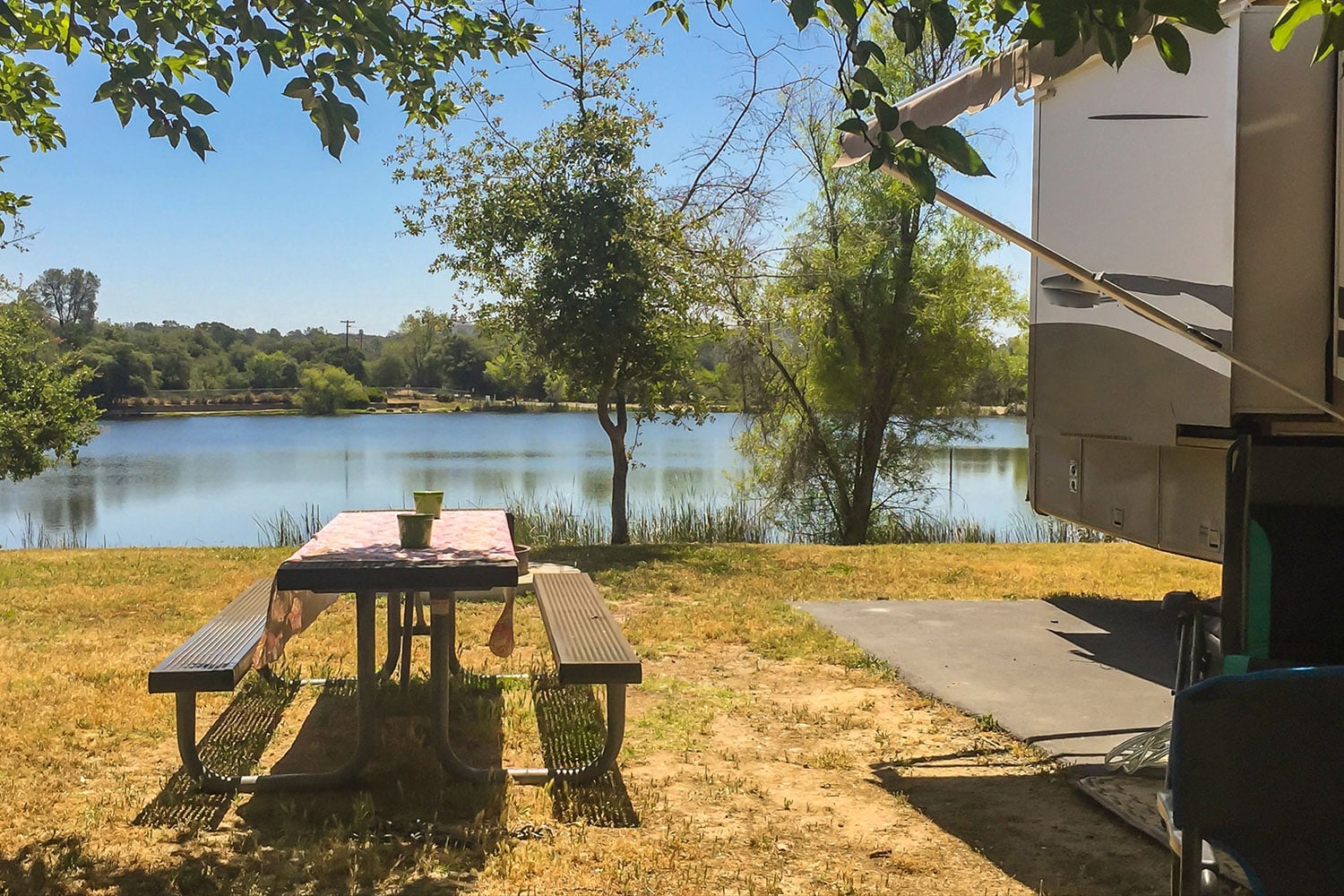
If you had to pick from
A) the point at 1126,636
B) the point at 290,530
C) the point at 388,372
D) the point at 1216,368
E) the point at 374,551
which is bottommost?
the point at 290,530

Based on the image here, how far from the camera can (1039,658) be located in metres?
4.99

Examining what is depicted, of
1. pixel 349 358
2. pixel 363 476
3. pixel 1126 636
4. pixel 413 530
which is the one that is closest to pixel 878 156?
pixel 413 530

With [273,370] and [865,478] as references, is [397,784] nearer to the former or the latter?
[865,478]

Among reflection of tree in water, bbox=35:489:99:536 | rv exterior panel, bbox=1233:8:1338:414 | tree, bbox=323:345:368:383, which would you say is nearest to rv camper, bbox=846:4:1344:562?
rv exterior panel, bbox=1233:8:1338:414

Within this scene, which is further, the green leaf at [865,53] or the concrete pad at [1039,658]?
the concrete pad at [1039,658]

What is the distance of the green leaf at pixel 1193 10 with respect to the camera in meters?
1.84

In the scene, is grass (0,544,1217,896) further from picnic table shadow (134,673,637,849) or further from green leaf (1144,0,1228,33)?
green leaf (1144,0,1228,33)

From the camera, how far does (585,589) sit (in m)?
4.35

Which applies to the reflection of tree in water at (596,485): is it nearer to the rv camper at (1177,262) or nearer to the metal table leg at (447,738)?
the rv camper at (1177,262)

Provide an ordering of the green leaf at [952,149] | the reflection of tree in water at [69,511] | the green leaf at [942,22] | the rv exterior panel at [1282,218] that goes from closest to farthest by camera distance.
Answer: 1. the green leaf at [952,149]
2. the green leaf at [942,22]
3. the rv exterior panel at [1282,218]
4. the reflection of tree in water at [69,511]

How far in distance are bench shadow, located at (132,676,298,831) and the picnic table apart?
0.08 m

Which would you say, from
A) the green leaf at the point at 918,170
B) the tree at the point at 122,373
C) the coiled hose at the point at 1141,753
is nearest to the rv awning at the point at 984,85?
the green leaf at the point at 918,170

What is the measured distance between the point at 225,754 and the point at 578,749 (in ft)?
3.71

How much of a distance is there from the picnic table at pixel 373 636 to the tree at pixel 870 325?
8.97 m
